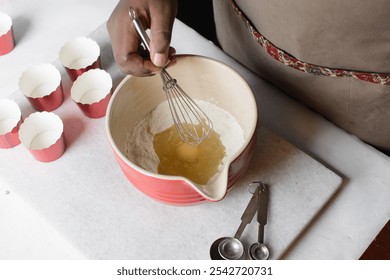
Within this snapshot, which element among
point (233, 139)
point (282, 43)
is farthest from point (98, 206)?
point (282, 43)

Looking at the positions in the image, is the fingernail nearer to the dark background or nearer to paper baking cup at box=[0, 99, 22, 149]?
paper baking cup at box=[0, 99, 22, 149]

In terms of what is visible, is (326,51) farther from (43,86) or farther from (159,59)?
(43,86)

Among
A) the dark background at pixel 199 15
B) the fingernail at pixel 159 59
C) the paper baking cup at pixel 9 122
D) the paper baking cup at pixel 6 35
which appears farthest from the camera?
the dark background at pixel 199 15

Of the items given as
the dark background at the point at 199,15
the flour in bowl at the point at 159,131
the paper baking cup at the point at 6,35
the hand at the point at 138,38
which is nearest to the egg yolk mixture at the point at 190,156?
the flour in bowl at the point at 159,131

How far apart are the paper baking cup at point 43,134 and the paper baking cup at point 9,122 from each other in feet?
0.04

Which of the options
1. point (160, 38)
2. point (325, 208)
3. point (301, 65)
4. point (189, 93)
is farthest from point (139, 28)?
point (325, 208)

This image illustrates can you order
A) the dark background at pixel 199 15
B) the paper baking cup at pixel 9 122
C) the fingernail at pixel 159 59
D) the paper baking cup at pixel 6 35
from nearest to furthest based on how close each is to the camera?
the fingernail at pixel 159 59 < the paper baking cup at pixel 9 122 < the paper baking cup at pixel 6 35 < the dark background at pixel 199 15

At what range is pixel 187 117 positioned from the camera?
75 cm

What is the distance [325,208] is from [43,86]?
0.46 meters

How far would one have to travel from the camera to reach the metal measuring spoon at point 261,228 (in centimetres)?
65

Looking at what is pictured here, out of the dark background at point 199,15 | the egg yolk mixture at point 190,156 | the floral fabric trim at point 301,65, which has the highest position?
the floral fabric trim at point 301,65

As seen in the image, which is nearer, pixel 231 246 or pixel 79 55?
pixel 231 246

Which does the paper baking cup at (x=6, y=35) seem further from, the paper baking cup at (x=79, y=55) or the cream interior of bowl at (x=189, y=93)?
the cream interior of bowl at (x=189, y=93)

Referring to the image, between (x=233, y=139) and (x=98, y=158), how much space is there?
0.19m
